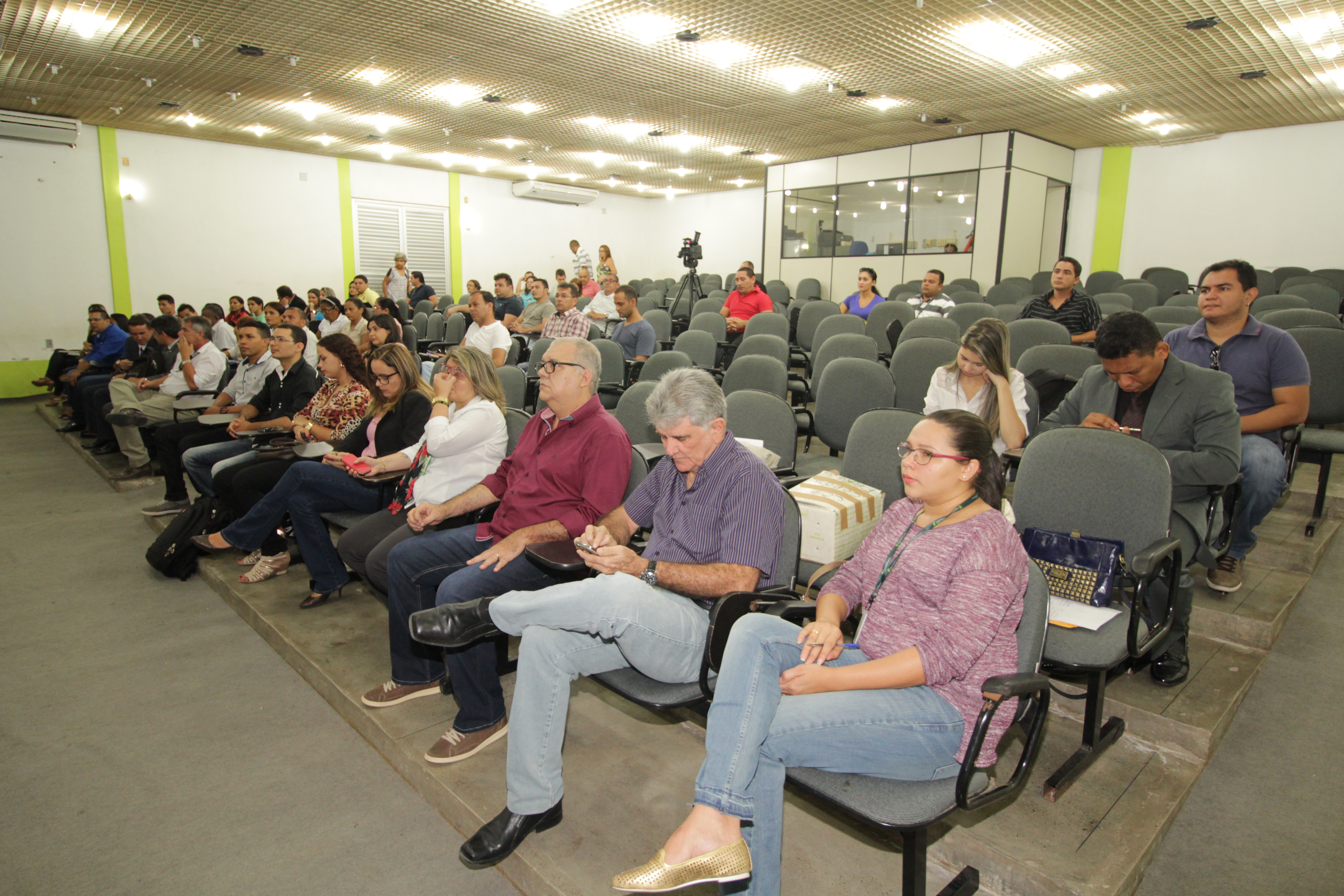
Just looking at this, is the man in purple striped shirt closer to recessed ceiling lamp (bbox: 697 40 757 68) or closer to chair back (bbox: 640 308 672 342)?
recessed ceiling lamp (bbox: 697 40 757 68)

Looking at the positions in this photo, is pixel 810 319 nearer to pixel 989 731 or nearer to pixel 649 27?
pixel 649 27

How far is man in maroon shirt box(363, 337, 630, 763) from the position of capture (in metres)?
2.24

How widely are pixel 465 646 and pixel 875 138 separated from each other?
10.1m

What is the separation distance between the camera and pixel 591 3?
17.7ft

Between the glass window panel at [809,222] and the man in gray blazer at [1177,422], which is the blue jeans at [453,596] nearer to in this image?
the man in gray blazer at [1177,422]

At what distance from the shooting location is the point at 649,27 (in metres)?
5.90

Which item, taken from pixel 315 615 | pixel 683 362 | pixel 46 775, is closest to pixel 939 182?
pixel 683 362

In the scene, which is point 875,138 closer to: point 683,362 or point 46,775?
point 683,362

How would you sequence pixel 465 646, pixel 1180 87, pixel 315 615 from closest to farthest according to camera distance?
pixel 465 646 → pixel 315 615 → pixel 1180 87

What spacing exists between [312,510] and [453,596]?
4.32 ft

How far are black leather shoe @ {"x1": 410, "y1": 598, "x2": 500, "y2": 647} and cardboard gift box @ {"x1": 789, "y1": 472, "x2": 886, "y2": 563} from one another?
38.8 inches

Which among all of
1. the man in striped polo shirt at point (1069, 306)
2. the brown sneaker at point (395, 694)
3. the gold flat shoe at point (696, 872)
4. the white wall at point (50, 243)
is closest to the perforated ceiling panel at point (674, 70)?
the white wall at point (50, 243)

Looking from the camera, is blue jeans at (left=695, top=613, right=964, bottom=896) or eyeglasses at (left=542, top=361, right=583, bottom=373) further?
eyeglasses at (left=542, top=361, right=583, bottom=373)

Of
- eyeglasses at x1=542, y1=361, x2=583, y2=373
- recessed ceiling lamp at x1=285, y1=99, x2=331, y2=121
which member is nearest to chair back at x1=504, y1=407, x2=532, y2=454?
eyeglasses at x1=542, y1=361, x2=583, y2=373
